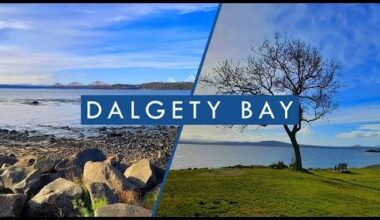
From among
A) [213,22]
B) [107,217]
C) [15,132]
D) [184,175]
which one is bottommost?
[107,217]

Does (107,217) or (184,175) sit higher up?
(184,175)

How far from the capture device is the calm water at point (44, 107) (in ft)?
23.1

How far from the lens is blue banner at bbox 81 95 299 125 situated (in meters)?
7.05

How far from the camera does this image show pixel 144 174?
7.42m

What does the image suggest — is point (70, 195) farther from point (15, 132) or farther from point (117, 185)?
point (15, 132)

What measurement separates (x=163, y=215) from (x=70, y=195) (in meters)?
1.18

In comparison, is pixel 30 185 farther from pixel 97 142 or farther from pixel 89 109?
pixel 89 109

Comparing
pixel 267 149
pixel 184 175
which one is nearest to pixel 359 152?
pixel 267 149

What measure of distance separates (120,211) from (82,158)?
841mm

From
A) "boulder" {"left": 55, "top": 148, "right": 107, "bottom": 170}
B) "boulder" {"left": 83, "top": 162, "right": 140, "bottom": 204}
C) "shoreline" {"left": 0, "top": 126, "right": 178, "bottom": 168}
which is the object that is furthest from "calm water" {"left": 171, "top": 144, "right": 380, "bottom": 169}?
"boulder" {"left": 55, "top": 148, "right": 107, "bottom": 170}

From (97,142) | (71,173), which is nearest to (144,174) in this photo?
(97,142)

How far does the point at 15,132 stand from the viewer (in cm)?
726

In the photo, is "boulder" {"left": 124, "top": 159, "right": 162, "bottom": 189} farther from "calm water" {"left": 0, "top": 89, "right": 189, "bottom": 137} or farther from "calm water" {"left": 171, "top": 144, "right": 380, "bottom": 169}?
"calm water" {"left": 0, "top": 89, "right": 189, "bottom": 137}

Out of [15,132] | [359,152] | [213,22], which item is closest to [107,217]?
[15,132]
